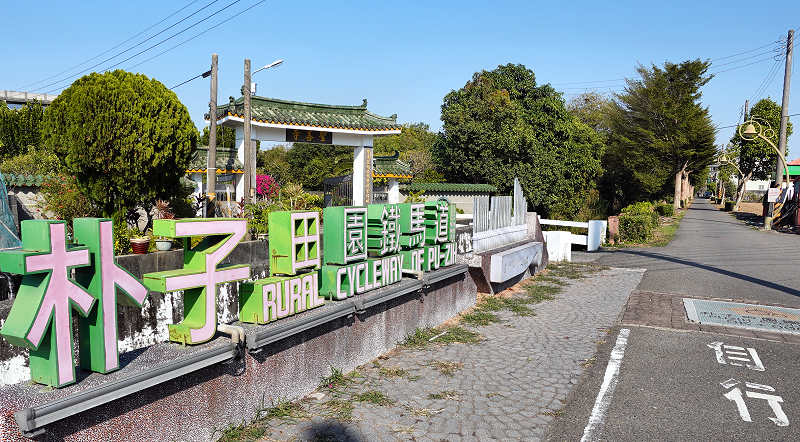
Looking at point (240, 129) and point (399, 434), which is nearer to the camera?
point (399, 434)

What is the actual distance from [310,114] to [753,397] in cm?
1640

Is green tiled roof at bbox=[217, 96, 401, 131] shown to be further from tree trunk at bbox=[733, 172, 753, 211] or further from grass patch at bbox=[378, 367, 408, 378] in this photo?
tree trunk at bbox=[733, 172, 753, 211]

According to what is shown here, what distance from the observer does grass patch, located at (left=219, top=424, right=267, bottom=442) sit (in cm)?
458

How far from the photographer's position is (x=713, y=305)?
10.7 meters

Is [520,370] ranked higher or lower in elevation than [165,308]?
lower

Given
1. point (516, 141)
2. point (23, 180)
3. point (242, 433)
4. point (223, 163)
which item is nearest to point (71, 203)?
point (23, 180)

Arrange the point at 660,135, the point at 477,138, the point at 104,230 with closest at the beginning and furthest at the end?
the point at 104,230
the point at 477,138
the point at 660,135

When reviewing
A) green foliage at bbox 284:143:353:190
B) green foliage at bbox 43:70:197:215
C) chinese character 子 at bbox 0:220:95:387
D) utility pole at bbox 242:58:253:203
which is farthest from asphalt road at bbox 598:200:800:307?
green foliage at bbox 284:143:353:190

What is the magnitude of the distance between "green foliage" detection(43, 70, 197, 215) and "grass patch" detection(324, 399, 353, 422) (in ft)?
22.7

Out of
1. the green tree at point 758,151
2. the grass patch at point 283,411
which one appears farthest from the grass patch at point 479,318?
the green tree at point 758,151

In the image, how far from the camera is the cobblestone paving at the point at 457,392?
4.94m

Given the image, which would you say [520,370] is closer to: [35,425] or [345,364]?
[345,364]

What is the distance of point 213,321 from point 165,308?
3.70ft

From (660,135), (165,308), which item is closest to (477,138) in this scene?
(660,135)
